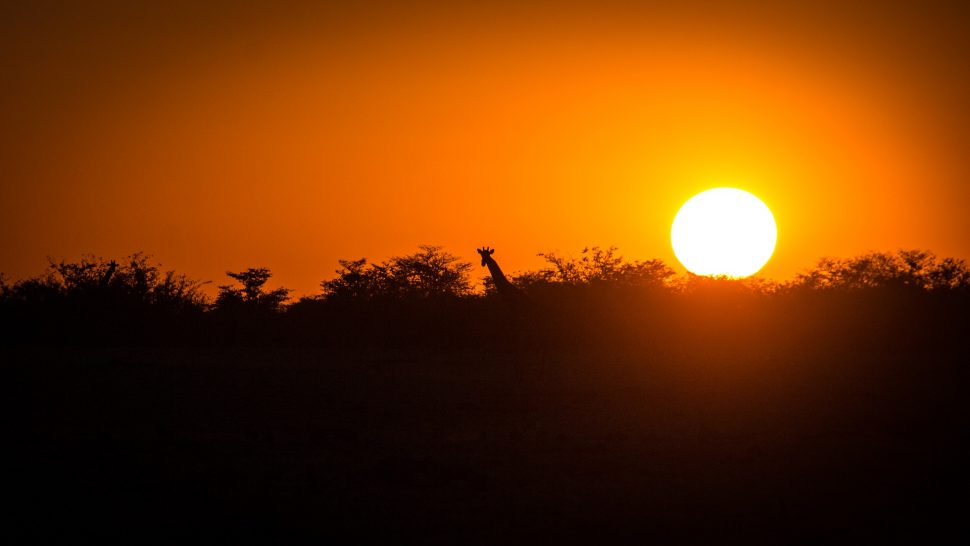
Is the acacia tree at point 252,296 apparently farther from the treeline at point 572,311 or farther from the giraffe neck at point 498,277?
the giraffe neck at point 498,277

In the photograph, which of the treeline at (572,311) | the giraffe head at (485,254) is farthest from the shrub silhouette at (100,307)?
the giraffe head at (485,254)

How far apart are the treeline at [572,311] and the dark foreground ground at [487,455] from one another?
24.6ft

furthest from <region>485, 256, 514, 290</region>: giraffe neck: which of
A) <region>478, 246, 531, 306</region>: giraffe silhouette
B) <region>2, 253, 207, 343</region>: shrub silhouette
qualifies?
<region>2, 253, 207, 343</region>: shrub silhouette

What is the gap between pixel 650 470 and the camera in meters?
10.6

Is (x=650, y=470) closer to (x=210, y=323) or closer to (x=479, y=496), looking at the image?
(x=479, y=496)

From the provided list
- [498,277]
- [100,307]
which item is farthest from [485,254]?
[100,307]

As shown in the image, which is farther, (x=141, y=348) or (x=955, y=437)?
(x=141, y=348)

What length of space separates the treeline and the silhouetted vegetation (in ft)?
0.34

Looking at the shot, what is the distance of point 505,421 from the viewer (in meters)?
13.2

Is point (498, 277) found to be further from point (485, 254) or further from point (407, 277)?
point (407, 277)

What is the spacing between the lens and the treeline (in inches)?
1009

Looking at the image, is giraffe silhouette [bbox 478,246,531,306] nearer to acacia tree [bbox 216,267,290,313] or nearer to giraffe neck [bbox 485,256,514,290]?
giraffe neck [bbox 485,256,514,290]

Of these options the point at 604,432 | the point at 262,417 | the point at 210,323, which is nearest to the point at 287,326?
the point at 210,323

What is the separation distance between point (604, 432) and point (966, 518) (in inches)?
183
